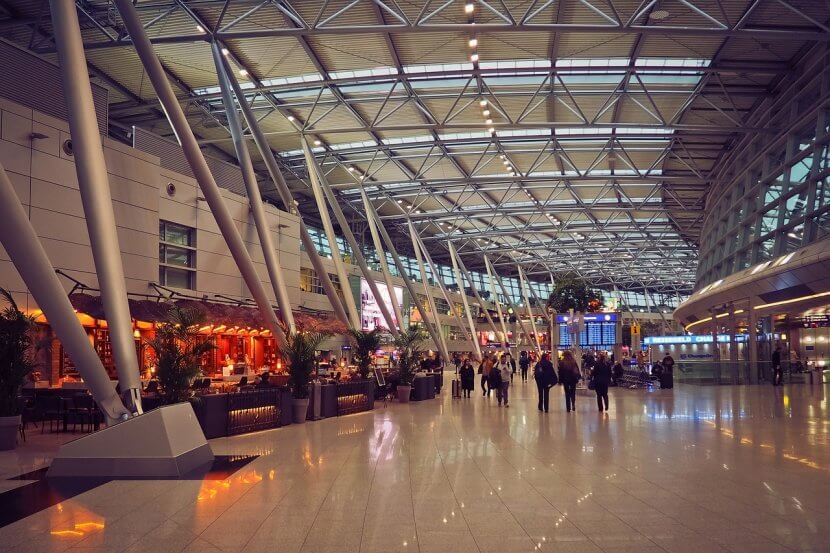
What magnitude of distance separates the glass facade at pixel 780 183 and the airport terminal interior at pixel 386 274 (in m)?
0.15

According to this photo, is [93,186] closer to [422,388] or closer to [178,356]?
[178,356]

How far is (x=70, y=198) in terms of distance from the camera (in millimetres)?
21484

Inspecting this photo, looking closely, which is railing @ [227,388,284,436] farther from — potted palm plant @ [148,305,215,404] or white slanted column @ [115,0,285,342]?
white slanted column @ [115,0,285,342]

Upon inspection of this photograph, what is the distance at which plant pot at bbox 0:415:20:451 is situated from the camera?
41.0 feet

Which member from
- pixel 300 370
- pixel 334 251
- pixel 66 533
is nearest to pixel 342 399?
pixel 300 370

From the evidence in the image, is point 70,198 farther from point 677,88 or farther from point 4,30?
point 677,88

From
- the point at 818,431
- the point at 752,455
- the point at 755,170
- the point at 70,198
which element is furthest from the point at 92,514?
the point at 755,170

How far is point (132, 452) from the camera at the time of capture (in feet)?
32.7

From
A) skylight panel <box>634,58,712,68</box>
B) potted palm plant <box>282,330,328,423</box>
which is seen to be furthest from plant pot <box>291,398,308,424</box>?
skylight panel <box>634,58,712,68</box>

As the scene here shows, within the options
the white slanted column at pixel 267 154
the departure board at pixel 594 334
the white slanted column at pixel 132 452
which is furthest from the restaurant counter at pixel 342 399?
the departure board at pixel 594 334

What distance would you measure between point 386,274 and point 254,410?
26.7 meters

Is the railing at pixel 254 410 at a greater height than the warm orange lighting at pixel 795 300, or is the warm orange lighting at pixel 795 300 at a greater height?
the warm orange lighting at pixel 795 300

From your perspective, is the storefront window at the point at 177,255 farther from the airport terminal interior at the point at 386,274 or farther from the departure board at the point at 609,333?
the departure board at the point at 609,333

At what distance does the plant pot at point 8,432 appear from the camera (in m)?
12.5
